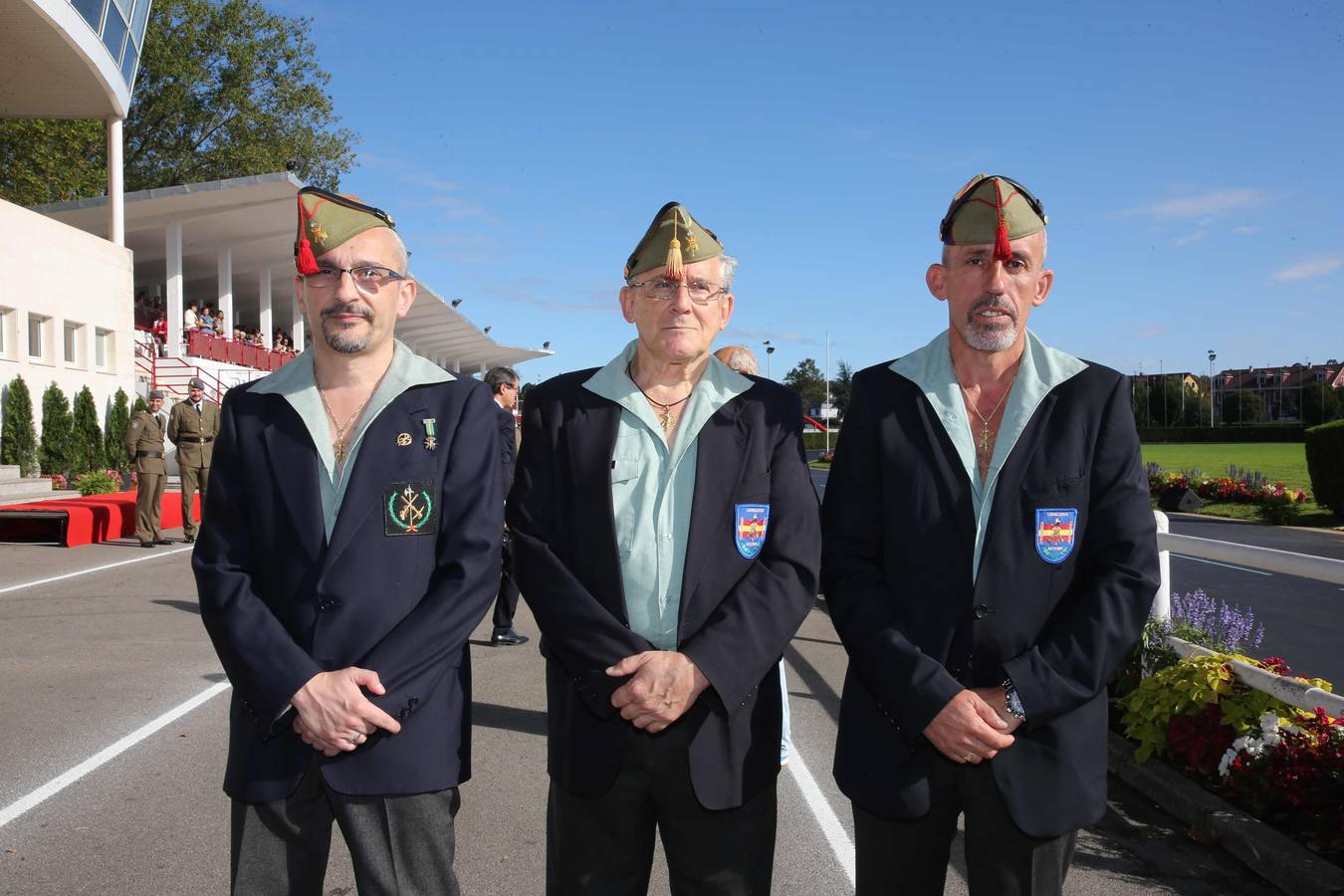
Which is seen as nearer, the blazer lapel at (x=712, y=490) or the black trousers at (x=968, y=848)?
the black trousers at (x=968, y=848)

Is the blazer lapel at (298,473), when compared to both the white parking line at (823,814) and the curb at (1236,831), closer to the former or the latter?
the white parking line at (823,814)

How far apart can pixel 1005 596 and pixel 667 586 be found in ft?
2.74

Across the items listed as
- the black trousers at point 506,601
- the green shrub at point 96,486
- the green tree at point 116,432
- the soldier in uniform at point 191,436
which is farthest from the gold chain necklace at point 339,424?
the green tree at point 116,432

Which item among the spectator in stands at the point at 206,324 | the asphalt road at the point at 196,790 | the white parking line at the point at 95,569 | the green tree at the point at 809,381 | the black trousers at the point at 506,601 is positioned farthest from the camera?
the green tree at the point at 809,381

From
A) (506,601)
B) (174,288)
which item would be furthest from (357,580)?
(174,288)

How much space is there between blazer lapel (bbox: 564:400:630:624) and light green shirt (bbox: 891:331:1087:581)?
800 mm

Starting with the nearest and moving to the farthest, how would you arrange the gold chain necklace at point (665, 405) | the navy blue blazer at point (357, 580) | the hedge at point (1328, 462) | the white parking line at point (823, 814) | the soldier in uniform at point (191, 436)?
1. the navy blue blazer at point (357, 580)
2. the gold chain necklace at point (665, 405)
3. the white parking line at point (823, 814)
4. the soldier in uniform at point (191, 436)
5. the hedge at point (1328, 462)

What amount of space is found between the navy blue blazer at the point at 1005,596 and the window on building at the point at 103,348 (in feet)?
94.9

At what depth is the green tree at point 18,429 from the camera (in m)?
22.5

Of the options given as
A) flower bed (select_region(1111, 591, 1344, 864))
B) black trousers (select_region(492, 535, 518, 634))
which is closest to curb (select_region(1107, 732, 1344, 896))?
flower bed (select_region(1111, 591, 1344, 864))

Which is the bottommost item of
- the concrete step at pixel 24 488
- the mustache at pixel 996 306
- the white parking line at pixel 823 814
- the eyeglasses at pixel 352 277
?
the white parking line at pixel 823 814


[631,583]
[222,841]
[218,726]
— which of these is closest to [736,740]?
[631,583]

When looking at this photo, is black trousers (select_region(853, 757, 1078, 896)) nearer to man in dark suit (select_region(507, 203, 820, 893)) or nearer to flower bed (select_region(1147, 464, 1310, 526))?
man in dark suit (select_region(507, 203, 820, 893))

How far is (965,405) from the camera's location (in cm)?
277
